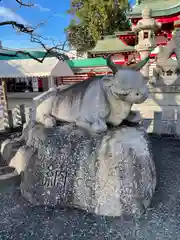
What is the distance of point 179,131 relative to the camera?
5.07 meters

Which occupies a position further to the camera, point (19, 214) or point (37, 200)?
point (37, 200)

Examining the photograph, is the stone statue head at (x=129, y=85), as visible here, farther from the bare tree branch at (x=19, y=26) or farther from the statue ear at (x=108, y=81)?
the bare tree branch at (x=19, y=26)

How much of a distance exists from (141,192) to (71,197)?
0.82 metres

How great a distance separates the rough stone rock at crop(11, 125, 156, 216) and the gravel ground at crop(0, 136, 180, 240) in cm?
12

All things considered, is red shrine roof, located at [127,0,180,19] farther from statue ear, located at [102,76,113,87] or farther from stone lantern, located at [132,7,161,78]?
statue ear, located at [102,76,113,87]

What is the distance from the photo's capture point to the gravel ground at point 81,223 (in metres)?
2.19

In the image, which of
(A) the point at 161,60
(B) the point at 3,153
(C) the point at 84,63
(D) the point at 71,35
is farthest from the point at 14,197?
(D) the point at 71,35

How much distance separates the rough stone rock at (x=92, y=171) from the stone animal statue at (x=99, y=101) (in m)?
0.19

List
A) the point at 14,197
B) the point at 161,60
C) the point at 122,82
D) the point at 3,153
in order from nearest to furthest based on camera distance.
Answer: the point at 122,82 < the point at 14,197 < the point at 3,153 < the point at 161,60

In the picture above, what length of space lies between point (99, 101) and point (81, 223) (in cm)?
140

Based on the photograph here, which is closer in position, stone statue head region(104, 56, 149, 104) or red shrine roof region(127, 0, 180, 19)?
stone statue head region(104, 56, 149, 104)

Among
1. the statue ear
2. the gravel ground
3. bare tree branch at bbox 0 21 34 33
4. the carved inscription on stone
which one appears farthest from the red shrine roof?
the carved inscription on stone

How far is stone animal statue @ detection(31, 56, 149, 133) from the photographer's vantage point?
8.08 feet

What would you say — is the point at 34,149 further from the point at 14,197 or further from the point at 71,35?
the point at 71,35
